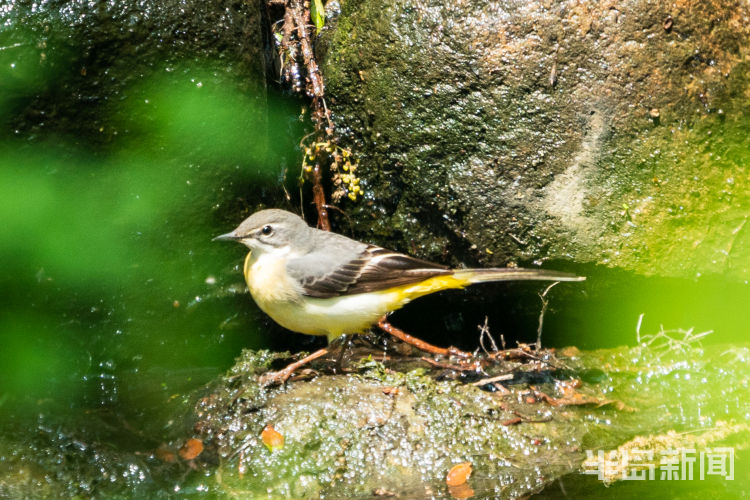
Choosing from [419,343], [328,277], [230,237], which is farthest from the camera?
[419,343]

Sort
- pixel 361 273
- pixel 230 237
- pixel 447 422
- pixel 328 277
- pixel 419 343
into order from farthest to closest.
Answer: pixel 419 343 → pixel 361 273 → pixel 328 277 → pixel 230 237 → pixel 447 422

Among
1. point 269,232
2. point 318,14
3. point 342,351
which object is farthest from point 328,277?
point 318,14

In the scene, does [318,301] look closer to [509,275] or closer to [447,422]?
[447,422]

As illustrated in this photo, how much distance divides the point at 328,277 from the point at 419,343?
1341mm

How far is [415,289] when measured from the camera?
20.0ft

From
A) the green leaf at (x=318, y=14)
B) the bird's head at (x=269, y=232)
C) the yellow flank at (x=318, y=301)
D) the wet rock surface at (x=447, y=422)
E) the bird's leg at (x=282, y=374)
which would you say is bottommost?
the wet rock surface at (x=447, y=422)

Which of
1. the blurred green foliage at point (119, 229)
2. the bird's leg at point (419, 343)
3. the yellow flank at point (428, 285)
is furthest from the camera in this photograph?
the bird's leg at point (419, 343)

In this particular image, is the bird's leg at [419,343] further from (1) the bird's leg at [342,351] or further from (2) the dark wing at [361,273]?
(2) the dark wing at [361,273]

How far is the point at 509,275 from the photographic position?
598 centimetres

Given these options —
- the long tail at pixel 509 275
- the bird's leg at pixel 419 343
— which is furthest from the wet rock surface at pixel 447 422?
the long tail at pixel 509 275

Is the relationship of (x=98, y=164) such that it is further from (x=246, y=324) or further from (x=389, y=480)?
(x=389, y=480)

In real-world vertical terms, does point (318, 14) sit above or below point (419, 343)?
above

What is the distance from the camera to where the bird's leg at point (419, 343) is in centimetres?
670

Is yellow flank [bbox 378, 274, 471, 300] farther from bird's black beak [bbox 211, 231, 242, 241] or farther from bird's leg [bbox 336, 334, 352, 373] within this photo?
bird's black beak [bbox 211, 231, 242, 241]
